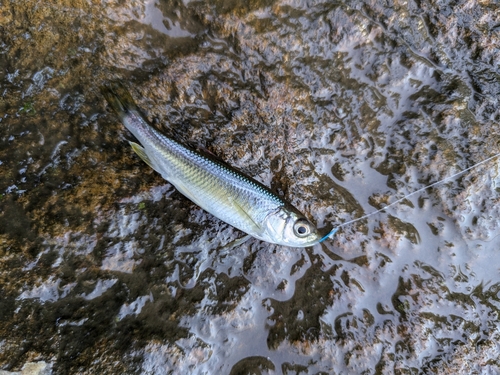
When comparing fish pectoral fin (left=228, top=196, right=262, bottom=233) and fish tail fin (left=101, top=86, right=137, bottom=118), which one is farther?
fish tail fin (left=101, top=86, right=137, bottom=118)

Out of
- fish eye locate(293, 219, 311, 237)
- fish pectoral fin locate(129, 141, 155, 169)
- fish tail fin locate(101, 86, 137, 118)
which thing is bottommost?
fish eye locate(293, 219, 311, 237)

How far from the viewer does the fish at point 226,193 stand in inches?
123

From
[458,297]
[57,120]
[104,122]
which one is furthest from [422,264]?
[57,120]

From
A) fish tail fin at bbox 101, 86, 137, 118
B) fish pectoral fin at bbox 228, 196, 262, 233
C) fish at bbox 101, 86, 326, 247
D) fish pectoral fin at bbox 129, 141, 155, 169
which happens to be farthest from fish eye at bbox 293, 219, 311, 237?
fish tail fin at bbox 101, 86, 137, 118

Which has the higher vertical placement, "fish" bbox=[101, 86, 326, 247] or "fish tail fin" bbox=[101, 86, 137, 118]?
"fish tail fin" bbox=[101, 86, 137, 118]

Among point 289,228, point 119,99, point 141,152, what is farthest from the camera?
point 119,99

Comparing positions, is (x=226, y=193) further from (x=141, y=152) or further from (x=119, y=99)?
(x=119, y=99)

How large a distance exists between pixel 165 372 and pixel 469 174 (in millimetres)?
3559

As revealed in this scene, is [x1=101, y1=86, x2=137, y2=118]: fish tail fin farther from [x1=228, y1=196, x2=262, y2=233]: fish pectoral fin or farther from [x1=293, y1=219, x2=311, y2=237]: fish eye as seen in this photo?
[x1=293, y1=219, x2=311, y2=237]: fish eye

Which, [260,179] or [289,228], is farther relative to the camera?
[260,179]

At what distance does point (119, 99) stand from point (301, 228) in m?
2.26

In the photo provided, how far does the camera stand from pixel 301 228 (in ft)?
10.2

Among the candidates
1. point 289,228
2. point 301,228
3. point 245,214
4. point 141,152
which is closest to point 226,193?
point 245,214

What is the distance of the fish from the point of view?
3123 millimetres
